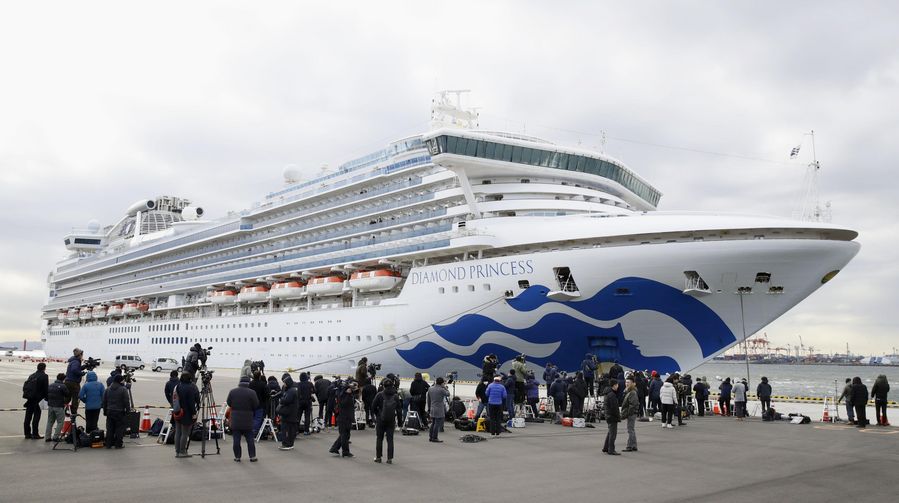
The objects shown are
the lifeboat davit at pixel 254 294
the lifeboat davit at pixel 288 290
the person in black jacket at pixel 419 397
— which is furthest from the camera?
the lifeboat davit at pixel 254 294

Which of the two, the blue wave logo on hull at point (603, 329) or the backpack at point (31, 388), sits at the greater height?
the blue wave logo on hull at point (603, 329)

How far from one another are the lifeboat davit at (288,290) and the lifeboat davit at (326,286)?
4.04 feet

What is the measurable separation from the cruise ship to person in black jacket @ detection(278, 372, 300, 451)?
12227 millimetres

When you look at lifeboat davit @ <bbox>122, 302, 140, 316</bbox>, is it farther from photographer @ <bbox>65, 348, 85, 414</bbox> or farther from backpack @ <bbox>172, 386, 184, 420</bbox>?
backpack @ <bbox>172, 386, 184, 420</bbox>

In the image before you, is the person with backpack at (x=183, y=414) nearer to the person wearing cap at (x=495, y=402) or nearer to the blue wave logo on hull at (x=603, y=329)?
the person wearing cap at (x=495, y=402)

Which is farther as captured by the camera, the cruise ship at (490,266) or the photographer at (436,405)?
the cruise ship at (490,266)

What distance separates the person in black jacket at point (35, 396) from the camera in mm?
10690

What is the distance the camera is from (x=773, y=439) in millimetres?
12570

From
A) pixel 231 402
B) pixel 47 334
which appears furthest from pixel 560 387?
pixel 47 334

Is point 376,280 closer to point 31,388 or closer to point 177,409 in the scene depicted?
point 31,388

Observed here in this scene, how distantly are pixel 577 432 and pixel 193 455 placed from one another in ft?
24.9

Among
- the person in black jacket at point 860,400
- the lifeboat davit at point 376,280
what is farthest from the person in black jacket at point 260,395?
the lifeboat davit at point 376,280

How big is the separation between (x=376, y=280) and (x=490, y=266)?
22.2 ft

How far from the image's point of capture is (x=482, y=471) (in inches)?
351
